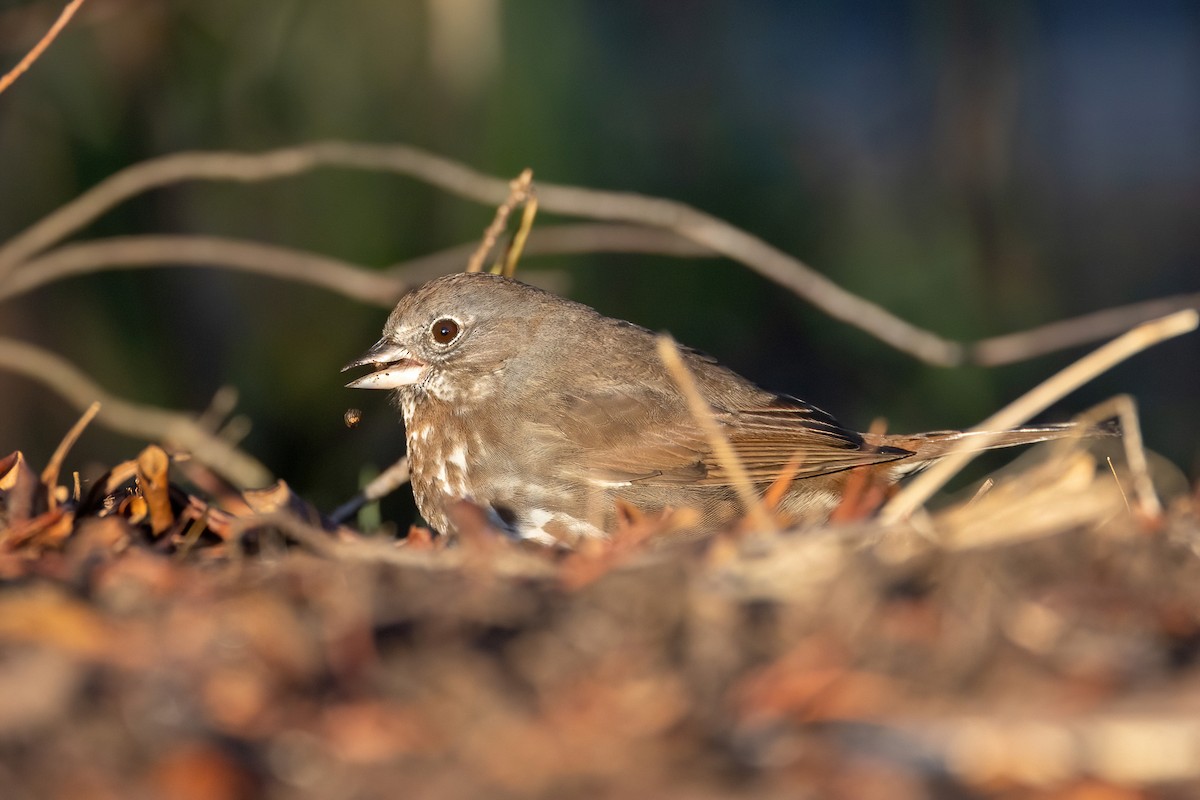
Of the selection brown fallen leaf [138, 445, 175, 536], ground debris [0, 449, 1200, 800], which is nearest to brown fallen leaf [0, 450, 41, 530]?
brown fallen leaf [138, 445, 175, 536]

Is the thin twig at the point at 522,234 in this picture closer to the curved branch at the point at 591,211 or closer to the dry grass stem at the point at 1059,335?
the curved branch at the point at 591,211

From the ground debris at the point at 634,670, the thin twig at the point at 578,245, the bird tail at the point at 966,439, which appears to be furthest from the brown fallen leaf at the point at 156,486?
the bird tail at the point at 966,439

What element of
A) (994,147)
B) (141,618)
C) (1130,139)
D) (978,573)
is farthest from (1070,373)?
(1130,139)

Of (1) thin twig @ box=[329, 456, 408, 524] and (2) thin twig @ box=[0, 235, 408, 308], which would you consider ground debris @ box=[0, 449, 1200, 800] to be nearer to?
(1) thin twig @ box=[329, 456, 408, 524]

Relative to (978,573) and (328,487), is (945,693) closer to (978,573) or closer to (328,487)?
(978,573)

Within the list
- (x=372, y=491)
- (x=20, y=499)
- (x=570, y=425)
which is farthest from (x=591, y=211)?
(x=20, y=499)

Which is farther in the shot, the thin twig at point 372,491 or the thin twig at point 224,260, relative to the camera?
the thin twig at point 224,260
